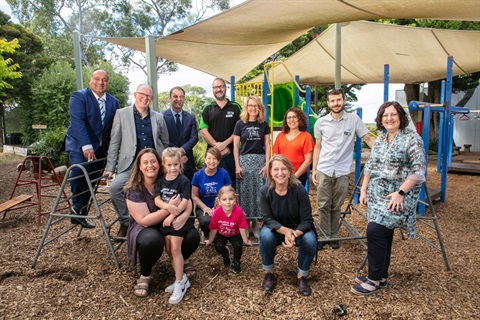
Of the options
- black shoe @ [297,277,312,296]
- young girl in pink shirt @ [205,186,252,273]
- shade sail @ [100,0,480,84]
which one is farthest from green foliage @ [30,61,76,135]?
black shoe @ [297,277,312,296]

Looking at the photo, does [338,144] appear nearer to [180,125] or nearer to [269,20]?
[180,125]

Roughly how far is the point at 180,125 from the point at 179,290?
1.96 meters

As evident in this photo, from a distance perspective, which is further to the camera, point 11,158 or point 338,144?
point 11,158

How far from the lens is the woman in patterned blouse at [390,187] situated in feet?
7.75

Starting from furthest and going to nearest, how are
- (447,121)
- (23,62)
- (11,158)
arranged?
1. (23,62)
2. (11,158)
3. (447,121)

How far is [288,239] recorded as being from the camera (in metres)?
2.47

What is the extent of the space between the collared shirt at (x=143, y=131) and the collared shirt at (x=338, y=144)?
1.68 m

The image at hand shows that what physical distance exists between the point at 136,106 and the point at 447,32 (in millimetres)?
6054

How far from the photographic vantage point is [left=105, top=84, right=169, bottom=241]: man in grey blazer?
3078mm

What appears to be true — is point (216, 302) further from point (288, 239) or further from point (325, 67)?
point (325, 67)

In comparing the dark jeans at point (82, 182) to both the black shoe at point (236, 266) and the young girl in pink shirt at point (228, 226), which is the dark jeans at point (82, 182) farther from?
the black shoe at point (236, 266)

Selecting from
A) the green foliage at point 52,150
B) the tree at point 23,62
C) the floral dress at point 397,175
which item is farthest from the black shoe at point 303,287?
the tree at point 23,62

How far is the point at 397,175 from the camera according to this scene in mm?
2432

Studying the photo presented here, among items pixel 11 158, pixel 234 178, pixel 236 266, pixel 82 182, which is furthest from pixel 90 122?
pixel 11 158
